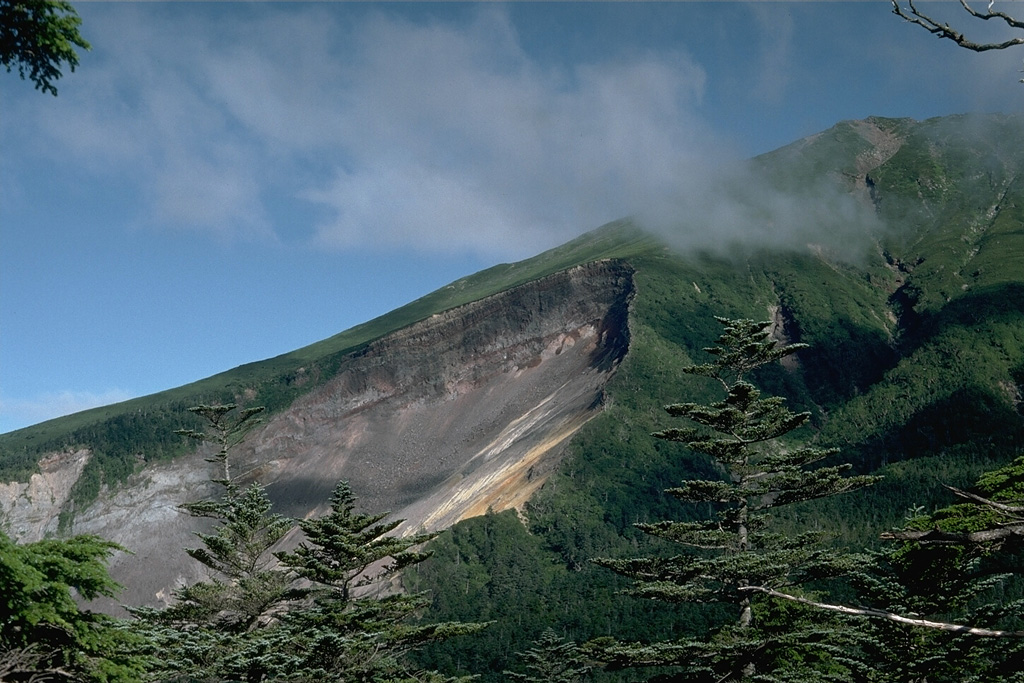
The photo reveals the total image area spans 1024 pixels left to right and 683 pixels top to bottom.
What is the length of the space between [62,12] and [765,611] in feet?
78.3

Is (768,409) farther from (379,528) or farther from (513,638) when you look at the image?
(513,638)

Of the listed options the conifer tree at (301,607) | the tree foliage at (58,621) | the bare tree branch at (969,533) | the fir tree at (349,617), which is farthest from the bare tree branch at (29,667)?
the bare tree branch at (969,533)

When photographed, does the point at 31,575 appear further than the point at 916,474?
No

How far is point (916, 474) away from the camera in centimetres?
14788

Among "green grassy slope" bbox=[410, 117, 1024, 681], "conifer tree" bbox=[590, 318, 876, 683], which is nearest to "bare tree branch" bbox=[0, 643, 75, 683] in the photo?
"conifer tree" bbox=[590, 318, 876, 683]

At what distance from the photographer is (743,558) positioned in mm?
22484

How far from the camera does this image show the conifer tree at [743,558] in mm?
22266

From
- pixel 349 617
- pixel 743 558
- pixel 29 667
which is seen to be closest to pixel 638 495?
pixel 349 617

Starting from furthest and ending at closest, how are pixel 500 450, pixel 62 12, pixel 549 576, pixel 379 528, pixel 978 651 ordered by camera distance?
pixel 500 450 < pixel 549 576 < pixel 379 528 < pixel 978 651 < pixel 62 12

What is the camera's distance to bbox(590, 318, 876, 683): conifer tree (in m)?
22.3

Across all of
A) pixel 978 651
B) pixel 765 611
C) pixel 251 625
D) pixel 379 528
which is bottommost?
pixel 978 651

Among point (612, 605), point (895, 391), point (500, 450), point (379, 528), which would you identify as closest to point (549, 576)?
point (612, 605)

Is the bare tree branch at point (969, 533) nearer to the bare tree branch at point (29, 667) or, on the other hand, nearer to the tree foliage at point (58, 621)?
the tree foliage at point (58, 621)

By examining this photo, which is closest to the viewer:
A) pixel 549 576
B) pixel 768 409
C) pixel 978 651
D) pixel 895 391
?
pixel 978 651
